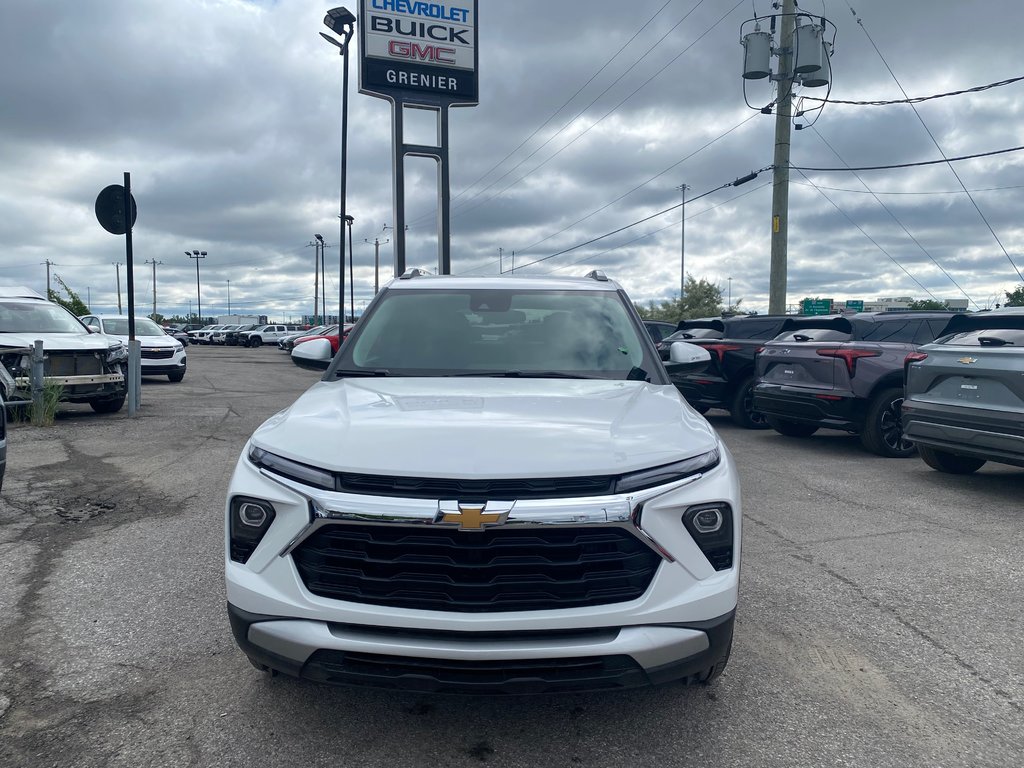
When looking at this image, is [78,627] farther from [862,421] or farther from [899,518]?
[862,421]

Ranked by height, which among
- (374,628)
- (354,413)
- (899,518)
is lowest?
(899,518)

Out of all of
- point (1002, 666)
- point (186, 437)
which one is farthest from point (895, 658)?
point (186, 437)

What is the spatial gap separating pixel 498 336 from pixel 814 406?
5903 mm

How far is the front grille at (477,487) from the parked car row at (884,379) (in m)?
5.34

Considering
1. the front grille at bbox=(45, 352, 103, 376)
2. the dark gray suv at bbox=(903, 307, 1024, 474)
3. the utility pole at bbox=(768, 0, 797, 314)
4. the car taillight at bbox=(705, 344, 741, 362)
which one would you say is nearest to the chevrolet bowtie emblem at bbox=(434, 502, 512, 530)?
the dark gray suv at bbox=(903, 307, 1024, 474)

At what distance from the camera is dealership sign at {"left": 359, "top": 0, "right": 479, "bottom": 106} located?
20016mm

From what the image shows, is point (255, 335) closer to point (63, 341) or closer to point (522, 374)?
point (63, 341)

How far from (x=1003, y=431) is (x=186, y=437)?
28.3 feet

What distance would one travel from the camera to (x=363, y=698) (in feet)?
9.87

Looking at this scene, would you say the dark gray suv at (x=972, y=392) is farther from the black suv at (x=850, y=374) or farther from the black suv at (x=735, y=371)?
the black suv at (x=735, y=371)

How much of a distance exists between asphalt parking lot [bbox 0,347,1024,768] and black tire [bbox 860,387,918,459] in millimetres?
2357

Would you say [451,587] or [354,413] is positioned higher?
[354,413]

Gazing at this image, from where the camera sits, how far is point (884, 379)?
28.0 feet

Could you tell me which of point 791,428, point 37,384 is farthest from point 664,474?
point 37,384
